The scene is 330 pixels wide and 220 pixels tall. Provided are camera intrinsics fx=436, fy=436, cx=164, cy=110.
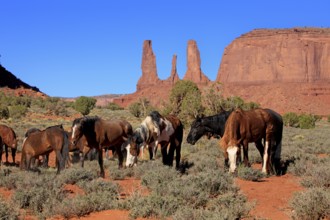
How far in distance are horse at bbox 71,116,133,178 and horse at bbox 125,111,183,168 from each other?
586mm

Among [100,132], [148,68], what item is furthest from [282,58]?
[100,132]

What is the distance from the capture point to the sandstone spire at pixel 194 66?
149 metres

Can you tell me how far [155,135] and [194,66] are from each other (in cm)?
14043

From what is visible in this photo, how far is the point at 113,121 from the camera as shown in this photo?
1473 cm

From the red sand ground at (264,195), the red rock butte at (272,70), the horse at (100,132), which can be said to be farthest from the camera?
the red rock butte at (272,70)

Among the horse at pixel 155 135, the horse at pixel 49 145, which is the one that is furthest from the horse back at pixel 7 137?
the horse at pixel 155 135

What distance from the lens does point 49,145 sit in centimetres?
1212

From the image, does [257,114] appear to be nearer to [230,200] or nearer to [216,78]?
[230,200]

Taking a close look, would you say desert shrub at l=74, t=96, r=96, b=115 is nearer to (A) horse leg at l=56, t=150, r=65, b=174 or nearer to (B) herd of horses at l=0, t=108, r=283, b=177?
(B) herd of horses at l=0, t=108, r=283, b=177

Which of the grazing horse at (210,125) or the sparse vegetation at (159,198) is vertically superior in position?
the grazing horse at (210,125)

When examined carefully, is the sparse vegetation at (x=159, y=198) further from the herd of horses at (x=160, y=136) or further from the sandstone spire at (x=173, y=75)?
the sandstone spire at (x=173, y=75)

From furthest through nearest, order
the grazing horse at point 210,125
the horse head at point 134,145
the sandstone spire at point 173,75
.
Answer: the sandstone spire at point 173,75, the grazing horse at point 210,125, the horse head at point 134,145

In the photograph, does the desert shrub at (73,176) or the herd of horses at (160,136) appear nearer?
the desert shrub at (73,176)

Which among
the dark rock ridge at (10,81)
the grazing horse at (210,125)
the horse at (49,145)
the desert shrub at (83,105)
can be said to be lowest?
the horse at (49,145)
